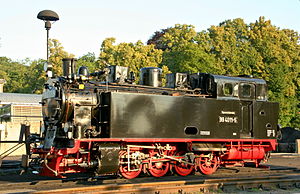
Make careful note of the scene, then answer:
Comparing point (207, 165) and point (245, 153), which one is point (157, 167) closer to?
point (207, 165)

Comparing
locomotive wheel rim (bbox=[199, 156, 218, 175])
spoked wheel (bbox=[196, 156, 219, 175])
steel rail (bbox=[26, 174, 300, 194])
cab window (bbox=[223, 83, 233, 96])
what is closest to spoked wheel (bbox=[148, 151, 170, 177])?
spoked wheel (bbox=[196, 156, 219, 175])

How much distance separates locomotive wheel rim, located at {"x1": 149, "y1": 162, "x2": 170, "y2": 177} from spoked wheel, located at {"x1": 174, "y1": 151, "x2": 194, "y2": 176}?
376 mm

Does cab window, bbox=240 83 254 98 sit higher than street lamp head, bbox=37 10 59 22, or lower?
lower

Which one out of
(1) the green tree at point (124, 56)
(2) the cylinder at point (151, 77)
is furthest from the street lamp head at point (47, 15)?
(1) the green tree at point (124, 56)

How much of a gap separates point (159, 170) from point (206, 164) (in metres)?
1.78

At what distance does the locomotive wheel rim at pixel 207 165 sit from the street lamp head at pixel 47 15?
7886mm

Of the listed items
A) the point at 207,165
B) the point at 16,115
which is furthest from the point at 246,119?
the point at 16,115

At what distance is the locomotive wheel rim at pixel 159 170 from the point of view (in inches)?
448

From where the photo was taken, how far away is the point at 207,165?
12508 mm

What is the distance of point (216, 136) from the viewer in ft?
40.2

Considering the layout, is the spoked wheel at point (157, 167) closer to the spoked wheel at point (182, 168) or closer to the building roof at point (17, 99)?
the spoked wheel at point (182, 168)

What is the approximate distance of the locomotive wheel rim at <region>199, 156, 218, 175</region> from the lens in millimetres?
12391

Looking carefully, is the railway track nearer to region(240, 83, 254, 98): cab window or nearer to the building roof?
region(240, 83, 254, 98): cab window

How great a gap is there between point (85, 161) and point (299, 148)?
17.2 m
